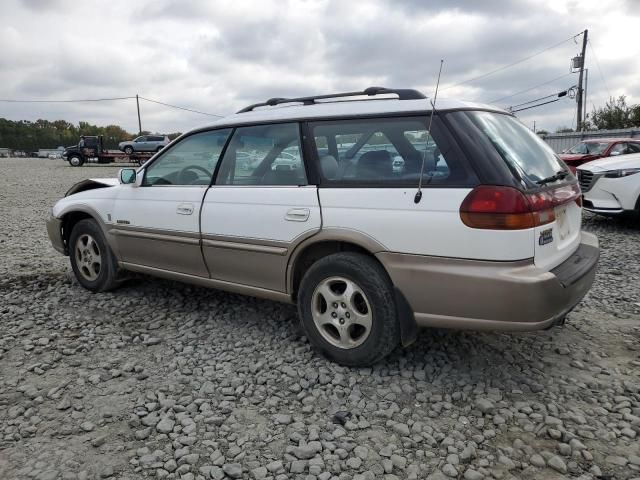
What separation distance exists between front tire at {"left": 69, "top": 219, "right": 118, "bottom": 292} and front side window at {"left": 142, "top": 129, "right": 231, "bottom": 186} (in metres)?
0.83

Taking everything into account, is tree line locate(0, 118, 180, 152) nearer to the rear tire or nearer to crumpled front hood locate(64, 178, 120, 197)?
the rear tire

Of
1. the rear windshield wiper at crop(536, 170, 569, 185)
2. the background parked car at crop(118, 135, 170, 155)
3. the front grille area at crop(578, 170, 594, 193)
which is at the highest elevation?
the background parked car at crop(118, 135, 170, 155)

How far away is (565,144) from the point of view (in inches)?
947

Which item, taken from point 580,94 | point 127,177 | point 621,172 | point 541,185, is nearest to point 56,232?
point 127,177

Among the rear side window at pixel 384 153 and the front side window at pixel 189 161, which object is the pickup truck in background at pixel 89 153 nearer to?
the front side window at pixel 189 161

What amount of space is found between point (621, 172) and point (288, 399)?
7.19 metres

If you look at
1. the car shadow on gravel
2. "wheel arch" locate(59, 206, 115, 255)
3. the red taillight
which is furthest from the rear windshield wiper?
"wheel arch" locate(59, 206, 115, 255)

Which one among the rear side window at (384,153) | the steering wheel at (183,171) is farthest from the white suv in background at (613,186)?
the steering wheel at (183,171)

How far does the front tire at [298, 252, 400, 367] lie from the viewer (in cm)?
289

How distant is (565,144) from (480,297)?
24.8 meters

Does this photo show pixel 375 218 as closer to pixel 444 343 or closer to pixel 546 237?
pixel 546 237

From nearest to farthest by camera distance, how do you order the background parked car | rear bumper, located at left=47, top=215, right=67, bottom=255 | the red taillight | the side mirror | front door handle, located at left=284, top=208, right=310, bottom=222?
the red taillight → front door handle, located at left=284, top=208, right=310, bottom=222 → the side mirror → rear bumper, located at left=47, top=215, right=67, bottom=255 → the background parked car

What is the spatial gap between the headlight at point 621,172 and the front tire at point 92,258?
7417mm

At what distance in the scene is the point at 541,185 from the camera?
2.79 metres
